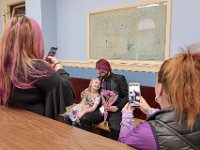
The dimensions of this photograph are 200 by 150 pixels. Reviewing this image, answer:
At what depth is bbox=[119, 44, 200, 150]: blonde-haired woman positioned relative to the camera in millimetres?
845

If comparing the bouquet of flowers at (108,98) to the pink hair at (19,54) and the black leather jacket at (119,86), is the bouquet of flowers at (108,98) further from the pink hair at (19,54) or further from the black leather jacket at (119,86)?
the pink hair at (19,54)

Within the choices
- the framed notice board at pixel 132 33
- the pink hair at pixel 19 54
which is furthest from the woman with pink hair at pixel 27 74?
the framed notice board at pixel 132 33

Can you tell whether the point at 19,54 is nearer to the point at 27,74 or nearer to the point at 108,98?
the point at 27,74

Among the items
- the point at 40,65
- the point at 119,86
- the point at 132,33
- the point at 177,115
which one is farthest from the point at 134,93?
the point at 177,115

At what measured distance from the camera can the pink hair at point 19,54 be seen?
1150 millimetres

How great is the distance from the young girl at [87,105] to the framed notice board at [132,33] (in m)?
0.52

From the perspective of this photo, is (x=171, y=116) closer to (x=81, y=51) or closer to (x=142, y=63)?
(x=142, y=63)

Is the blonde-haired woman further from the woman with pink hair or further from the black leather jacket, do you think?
the black leather jacket

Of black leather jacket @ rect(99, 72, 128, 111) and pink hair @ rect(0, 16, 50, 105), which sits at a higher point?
pink hair @ rect(0, 16, 50, 105)

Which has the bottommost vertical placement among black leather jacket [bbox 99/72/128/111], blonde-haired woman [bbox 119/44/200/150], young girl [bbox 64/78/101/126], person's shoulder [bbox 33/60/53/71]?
young girl [bbox 64/78/101/126]

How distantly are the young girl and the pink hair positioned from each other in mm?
1754

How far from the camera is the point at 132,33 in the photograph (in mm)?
3033

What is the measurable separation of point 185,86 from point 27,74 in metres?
0.73

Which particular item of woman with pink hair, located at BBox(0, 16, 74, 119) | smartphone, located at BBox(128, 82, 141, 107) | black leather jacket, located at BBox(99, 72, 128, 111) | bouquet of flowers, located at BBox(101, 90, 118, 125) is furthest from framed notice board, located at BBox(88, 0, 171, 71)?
woman with pink hair, located at BBox(0, 16, 74, 119)
